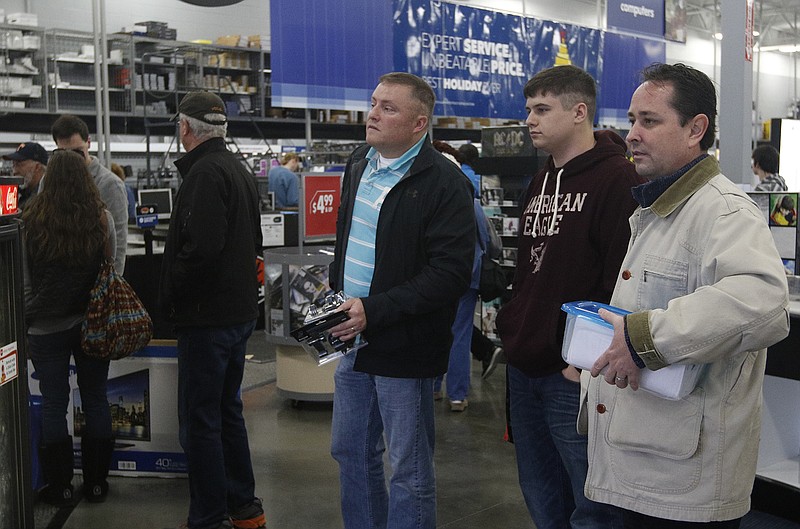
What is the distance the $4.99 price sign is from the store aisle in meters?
1.10

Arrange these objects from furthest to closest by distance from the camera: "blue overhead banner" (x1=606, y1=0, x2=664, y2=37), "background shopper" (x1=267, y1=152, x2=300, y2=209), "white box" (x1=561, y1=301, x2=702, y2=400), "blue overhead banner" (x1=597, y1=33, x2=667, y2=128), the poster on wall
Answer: "blue overhead banner" (x1=597, y1=33, x2=667, y2=128) → "background shopper" (x1=267, y1=152, x2=300, y2=209) → "blue overhead banner" (x1=606, y1=0, x2=664, y2=37) → the poster on wall → "white box" (x1=561, y1=301, x2=702, y2=400)

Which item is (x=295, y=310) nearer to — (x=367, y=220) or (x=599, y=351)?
(x=367, y=220)

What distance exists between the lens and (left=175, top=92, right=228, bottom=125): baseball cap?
331cm

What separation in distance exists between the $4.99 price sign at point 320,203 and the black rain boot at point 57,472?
1.88 m

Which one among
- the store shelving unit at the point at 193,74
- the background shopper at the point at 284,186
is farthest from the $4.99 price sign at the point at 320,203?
the store shelving unit at the point at 193,74

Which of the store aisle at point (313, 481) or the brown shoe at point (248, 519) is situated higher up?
the brown shoe at point (248, 519)

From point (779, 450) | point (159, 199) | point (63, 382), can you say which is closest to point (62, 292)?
point (63, 382)

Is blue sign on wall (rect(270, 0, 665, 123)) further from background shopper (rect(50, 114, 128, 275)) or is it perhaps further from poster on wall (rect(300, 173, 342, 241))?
background shopper (rect(50, 114, 128, 275))

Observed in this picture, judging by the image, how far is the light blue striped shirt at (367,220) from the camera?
264 centimetres

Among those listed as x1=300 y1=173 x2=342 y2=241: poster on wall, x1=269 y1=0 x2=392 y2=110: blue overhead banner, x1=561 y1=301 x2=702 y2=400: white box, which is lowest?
x1=561 y1=301 x2=702 y2=400: white box

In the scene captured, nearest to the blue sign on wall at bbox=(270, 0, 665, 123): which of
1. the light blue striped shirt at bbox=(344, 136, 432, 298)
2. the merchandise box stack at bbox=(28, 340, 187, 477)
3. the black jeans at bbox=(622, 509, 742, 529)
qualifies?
the merchandise box stack at bbox=(28, 340, 187, 477)

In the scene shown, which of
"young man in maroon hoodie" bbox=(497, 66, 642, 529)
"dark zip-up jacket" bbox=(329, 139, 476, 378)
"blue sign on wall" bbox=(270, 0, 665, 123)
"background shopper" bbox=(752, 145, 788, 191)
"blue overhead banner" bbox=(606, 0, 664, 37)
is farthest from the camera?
"blue overhead banner" bbox=(606, 0, 664, 37)

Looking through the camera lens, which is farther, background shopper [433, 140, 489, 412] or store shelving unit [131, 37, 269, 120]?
store shelving unit [131, 37, 269, 120]

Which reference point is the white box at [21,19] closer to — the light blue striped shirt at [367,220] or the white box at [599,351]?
the light blue striped shirt at [367,220]
